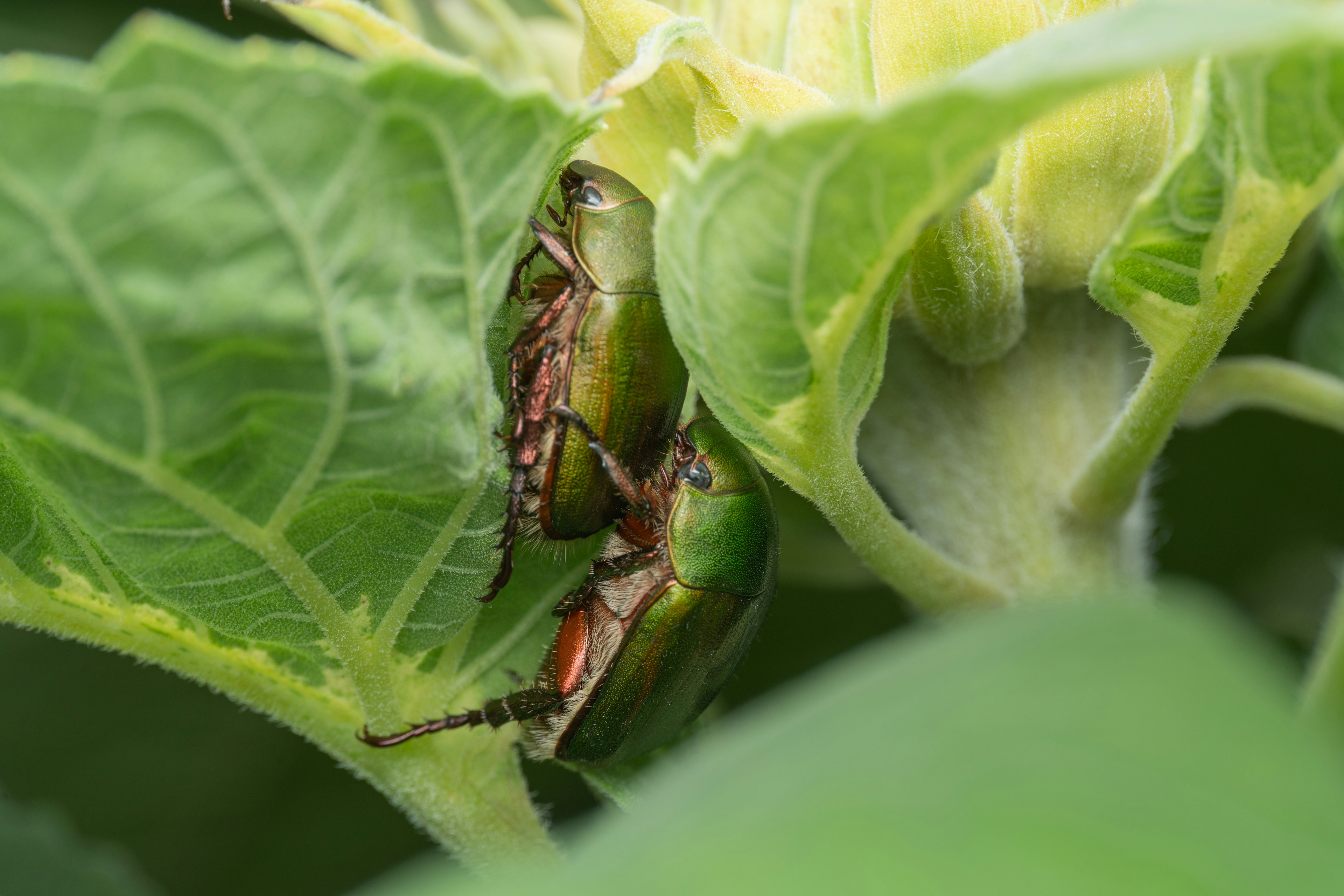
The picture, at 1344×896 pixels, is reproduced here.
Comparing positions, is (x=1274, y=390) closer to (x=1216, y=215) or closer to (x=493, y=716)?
(x=1216, y=215)

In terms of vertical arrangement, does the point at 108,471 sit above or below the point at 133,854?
above

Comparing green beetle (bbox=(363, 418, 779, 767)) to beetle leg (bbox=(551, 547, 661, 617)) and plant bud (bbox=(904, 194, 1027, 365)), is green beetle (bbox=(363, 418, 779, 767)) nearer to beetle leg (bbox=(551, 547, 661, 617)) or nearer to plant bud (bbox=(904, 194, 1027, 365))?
beetle leg (bbox=(551, 547, 661, 617))

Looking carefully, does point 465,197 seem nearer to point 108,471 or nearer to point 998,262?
point 108,471

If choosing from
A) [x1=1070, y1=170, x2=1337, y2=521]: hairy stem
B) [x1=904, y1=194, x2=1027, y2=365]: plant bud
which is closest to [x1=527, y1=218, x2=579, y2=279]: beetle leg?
[x1=904, y1=194, x2=1027, y2=365]: plant bud

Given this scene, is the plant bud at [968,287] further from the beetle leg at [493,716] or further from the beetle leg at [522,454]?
the beetle leg at [493,716]

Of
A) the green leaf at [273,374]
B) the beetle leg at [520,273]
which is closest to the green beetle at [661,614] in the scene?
the green leaf at [273,374]

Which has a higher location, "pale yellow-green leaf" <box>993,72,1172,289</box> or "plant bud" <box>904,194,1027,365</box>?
"pale yellow-green leaf" <box>993,72,1172,289</box>

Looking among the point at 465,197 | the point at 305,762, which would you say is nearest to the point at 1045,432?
the point at 465,197
